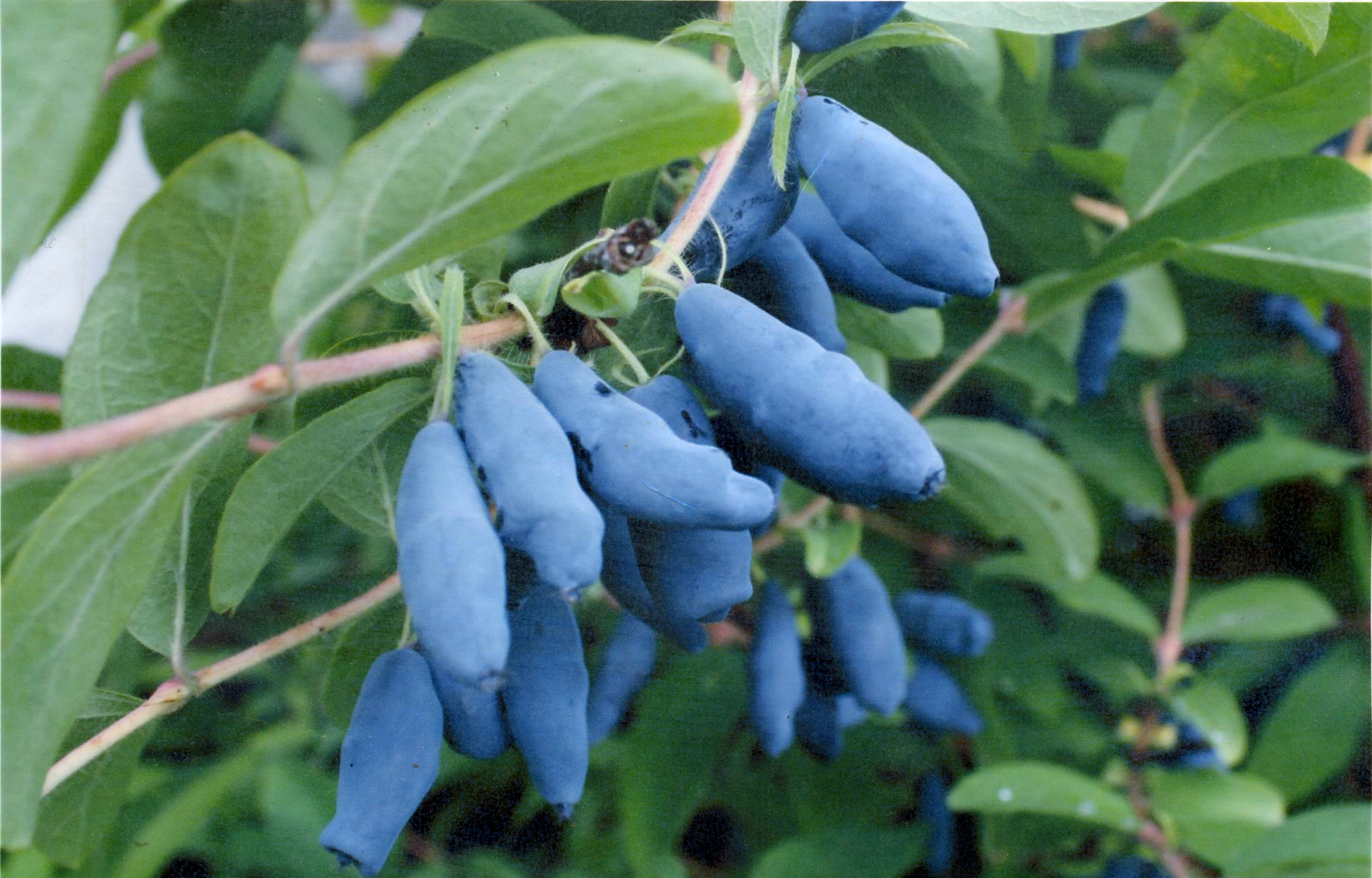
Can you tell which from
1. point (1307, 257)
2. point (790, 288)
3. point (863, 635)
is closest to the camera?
point (790, 288)

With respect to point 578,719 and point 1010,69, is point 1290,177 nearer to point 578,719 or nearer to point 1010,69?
point 1010,69

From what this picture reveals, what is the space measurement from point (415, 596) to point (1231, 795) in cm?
101

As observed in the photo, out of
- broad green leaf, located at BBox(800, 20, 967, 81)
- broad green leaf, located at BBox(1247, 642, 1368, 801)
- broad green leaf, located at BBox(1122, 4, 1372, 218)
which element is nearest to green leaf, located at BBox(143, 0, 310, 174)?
broad green leaf, located at BBox(800, 20, 967, 81)

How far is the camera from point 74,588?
0.51m

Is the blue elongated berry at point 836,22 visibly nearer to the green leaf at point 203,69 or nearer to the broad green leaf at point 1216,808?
the green leaf at point 203,69

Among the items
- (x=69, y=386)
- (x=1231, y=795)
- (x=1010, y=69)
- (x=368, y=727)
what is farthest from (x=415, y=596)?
(x=1231, y=795)

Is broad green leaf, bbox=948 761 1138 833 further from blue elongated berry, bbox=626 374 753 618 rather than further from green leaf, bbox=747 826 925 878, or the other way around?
blue elongated berry, bbox=626 374 753 618

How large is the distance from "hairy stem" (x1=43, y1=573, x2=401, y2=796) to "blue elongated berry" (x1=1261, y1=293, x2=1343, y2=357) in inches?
43.1

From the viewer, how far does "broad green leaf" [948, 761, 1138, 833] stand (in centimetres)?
104

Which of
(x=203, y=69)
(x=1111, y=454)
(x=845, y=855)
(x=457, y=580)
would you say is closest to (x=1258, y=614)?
(x=1111, y=454)

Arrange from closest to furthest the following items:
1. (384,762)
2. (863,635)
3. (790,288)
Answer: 1. (384,762)
2. (790,288)
3. (863,635)

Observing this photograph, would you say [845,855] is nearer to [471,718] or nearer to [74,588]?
[471,718]

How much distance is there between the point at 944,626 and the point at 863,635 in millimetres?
260

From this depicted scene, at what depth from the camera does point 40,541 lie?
49 centimetres
